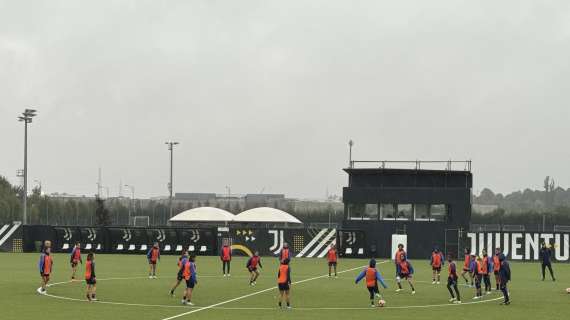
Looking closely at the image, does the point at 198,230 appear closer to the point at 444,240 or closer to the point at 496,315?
the point at 444,240

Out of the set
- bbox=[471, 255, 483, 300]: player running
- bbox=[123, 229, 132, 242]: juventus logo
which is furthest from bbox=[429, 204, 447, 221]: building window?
bbox=[471, 255, 483, 300]: player running

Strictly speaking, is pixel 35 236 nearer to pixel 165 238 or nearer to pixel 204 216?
pixel 165 238

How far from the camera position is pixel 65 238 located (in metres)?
76.4

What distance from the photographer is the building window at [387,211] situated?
73375 millimetres

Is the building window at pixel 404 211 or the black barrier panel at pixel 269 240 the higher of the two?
the building window at pixel 404 211

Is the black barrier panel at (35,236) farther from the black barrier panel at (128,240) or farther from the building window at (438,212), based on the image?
the building window at (438,212)

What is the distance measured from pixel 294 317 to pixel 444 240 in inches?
1774

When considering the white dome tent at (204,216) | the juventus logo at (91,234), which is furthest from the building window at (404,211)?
the juventus logo at (91,234)

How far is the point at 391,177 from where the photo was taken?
7462cm

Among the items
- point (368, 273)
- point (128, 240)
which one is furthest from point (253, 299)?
point (128, 240)

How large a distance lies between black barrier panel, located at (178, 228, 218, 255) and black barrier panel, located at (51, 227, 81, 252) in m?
8.43

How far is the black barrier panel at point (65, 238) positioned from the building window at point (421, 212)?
2762cm

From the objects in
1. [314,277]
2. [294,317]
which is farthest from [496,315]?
[314,277]

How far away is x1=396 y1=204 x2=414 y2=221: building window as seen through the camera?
73.1 m
